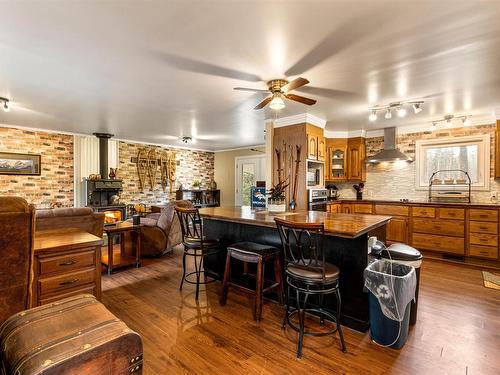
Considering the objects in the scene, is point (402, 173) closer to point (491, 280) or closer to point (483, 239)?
point (483, 239)

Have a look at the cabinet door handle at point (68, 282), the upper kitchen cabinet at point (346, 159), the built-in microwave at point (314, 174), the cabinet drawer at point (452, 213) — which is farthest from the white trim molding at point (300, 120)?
the cabinet door handle at point (68, 282)

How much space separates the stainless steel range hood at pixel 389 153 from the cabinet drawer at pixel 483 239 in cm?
170

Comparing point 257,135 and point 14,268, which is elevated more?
point 257,135

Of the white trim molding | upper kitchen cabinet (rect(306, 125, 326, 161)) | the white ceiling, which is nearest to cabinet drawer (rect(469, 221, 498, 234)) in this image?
the white ceiling

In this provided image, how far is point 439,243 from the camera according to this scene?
4.46 m

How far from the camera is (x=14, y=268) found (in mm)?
1301

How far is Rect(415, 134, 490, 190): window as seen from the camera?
458 centimetres

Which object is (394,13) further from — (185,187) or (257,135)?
(185,187)

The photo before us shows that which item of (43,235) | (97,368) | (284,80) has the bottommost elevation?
(97,368)

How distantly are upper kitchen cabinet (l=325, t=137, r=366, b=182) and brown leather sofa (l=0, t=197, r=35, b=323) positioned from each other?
17.0 ft

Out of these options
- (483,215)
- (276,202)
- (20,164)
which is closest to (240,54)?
(276,202)

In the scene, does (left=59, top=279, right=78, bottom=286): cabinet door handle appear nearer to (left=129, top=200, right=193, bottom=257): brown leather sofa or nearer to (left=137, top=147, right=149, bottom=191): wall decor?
(left=129, top=200, right=193, bottom=257): brown leather sofa

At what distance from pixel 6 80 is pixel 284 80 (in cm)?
319

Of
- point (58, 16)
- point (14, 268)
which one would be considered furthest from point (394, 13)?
point (14, 268)
